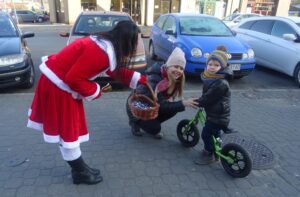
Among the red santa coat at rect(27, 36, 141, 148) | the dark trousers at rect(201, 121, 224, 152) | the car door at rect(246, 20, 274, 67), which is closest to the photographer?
the red santa coat at rect(27, 36, 141, 148)

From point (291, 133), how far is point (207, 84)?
2117mm

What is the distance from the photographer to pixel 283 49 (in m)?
7.00

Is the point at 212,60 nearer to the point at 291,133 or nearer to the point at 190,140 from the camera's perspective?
the point at 190,140

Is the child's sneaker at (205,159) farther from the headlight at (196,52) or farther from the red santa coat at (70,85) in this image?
the headlight at (196,52)

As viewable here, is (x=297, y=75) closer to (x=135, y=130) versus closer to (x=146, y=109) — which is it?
(x=135, y=130)

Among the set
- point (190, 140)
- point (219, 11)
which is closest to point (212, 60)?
point (190, 140)

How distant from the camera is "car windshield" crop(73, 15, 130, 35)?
6.74 metres

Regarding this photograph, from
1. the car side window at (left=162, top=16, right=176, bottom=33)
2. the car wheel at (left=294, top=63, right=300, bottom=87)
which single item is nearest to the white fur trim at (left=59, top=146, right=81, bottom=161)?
the car side window at (left=162, top=16, right=176, bottom=33)

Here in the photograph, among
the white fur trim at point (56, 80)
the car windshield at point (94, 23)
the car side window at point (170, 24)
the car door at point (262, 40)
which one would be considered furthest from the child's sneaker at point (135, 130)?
the car door at point (262, 40)

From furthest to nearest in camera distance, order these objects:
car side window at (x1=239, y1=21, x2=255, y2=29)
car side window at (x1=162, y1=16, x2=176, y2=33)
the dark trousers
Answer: car side window at (x1=239, y1=21, x2=255, y2=29) < car side window at (x1=162, y1=16, x2=176, y2=33) < the dark trousers

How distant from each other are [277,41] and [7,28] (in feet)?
22.3

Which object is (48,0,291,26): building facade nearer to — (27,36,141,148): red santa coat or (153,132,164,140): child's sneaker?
(153,132,164,140): child's sneaker

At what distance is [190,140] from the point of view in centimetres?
359

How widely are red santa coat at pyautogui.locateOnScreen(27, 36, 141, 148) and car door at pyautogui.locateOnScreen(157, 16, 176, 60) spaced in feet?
15.6
